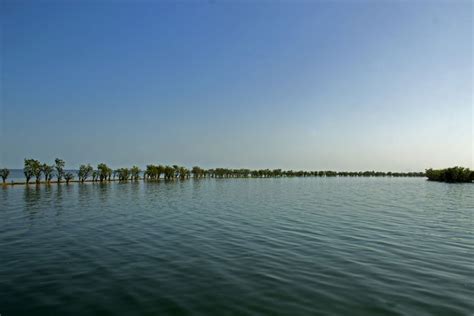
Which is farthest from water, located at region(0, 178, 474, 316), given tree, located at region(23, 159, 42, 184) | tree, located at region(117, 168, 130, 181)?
tree, located at region(117, 168, 130, 181)

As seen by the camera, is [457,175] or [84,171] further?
[457,175]

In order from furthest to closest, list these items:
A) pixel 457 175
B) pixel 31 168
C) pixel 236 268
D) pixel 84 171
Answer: pixel 457 175 → pixel 84 171 → pixel 31 168 → pixel 236 268

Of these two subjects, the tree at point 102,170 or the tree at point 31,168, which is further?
the tree at point 102,170

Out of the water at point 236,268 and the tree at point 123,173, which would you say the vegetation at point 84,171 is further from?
the water at point 236,268

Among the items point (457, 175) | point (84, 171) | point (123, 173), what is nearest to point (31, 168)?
point (84, 171)

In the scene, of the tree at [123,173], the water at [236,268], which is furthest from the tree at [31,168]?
the water at [236,268]

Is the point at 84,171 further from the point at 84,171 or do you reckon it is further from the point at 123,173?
the point at 123,173

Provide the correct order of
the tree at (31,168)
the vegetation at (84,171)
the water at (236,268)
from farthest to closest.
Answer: the vegetation at (84,171), the tree at (31,168), the water at (236,268)

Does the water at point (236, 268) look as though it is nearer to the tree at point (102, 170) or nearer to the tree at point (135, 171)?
the tree at point (102, 170)

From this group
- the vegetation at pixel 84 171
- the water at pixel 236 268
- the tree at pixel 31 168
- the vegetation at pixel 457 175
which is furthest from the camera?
the vegetation at pixel 457 175

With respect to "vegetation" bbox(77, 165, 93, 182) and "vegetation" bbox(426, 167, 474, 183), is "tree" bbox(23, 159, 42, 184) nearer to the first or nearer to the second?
"vegetation" bbox(77, 165, 93, 182)

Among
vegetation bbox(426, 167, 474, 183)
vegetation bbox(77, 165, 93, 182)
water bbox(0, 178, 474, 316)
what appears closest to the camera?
water bbox(0, 178, 474, 316)

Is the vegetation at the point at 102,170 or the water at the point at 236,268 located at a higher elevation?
the vegetation at the point at 102,170

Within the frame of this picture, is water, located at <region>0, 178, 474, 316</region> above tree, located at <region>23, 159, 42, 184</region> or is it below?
below
